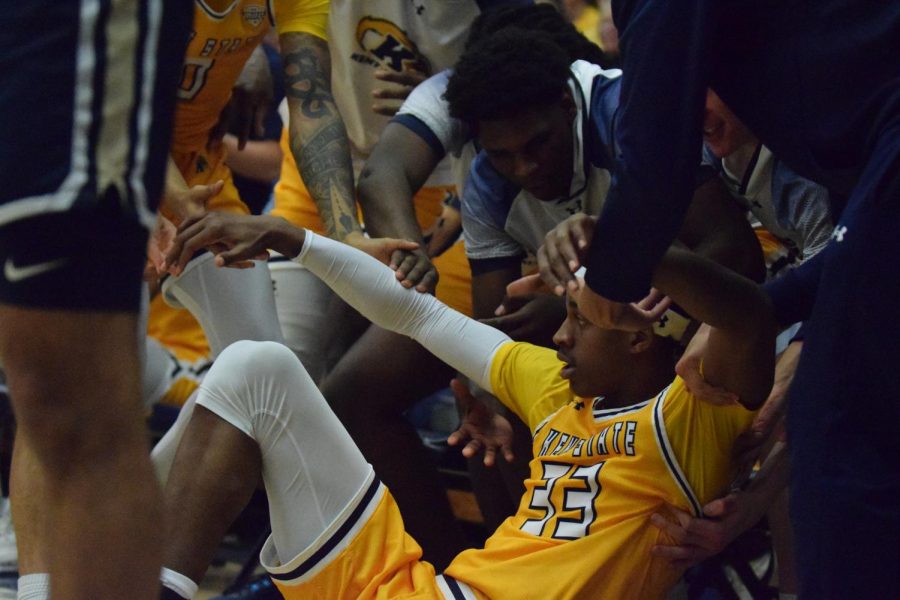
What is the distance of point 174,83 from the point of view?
4.95 feet

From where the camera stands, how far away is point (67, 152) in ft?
4.65

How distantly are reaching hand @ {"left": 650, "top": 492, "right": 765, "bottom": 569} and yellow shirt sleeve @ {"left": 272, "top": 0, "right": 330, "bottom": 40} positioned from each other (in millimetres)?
1562

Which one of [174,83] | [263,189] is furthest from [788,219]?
[263,189]

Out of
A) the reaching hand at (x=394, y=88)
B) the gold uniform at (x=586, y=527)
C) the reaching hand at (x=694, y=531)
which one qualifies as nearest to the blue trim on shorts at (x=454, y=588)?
the gold uniform at (x=586, y=527)

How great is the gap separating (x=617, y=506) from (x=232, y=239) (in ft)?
3.15

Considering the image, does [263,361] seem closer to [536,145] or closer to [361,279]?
[361,279]

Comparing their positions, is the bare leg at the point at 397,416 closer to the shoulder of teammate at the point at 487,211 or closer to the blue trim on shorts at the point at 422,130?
the shoulder of teammate at the point at 487,211

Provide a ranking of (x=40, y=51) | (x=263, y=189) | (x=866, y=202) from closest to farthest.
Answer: (x=40, y=51) < (x=866, y=202) < (x=263, y=189)

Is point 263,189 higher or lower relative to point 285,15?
lower

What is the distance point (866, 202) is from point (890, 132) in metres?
0.09

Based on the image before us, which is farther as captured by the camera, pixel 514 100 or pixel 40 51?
pixel 514 100

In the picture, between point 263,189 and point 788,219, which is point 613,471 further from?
point 263,189

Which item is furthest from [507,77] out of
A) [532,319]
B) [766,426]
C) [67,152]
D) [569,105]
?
[67,152]

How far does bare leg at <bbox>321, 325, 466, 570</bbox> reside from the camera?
10.7 ft
